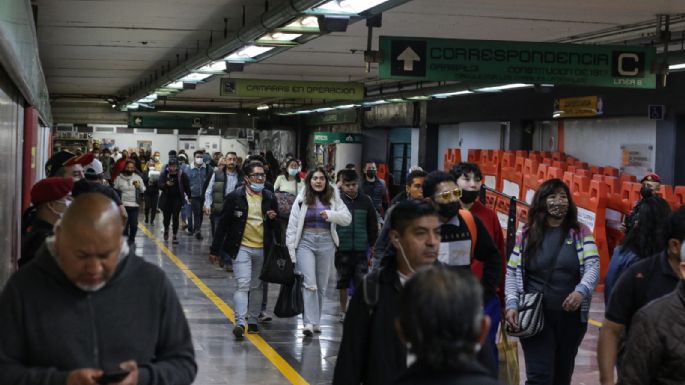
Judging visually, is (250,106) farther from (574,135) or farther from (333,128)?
Result: (574,135)

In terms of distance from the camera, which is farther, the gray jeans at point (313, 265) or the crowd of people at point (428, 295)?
the gray jeans at point (313, 265)

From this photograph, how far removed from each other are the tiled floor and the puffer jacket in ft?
16.6

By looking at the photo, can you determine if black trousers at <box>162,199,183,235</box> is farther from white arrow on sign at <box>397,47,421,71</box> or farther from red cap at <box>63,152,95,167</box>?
red cap at <box>63,152,95,167</box>

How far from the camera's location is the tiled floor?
897cm

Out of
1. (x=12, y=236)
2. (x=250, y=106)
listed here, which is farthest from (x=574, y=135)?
(x=250, y=106)

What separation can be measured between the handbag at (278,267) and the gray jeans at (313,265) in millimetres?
141

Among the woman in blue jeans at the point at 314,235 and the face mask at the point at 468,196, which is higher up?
the face mask at the point at 468,196

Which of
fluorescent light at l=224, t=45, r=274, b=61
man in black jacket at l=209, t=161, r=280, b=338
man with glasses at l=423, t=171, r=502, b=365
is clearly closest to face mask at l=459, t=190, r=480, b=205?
man with glasses at l=423, t=171, r=502, b=365

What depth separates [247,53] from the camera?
14344 mm

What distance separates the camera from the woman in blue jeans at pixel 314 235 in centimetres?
1077

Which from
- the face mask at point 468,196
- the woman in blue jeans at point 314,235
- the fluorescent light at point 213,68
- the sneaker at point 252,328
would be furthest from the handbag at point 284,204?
the fluorescent light at point 213,68

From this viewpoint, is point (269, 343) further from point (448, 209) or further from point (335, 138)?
point (335, 138)

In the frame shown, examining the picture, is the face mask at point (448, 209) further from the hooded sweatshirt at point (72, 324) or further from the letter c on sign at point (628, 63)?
the letter c on sign at point (628, 63)

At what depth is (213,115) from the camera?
146ft
